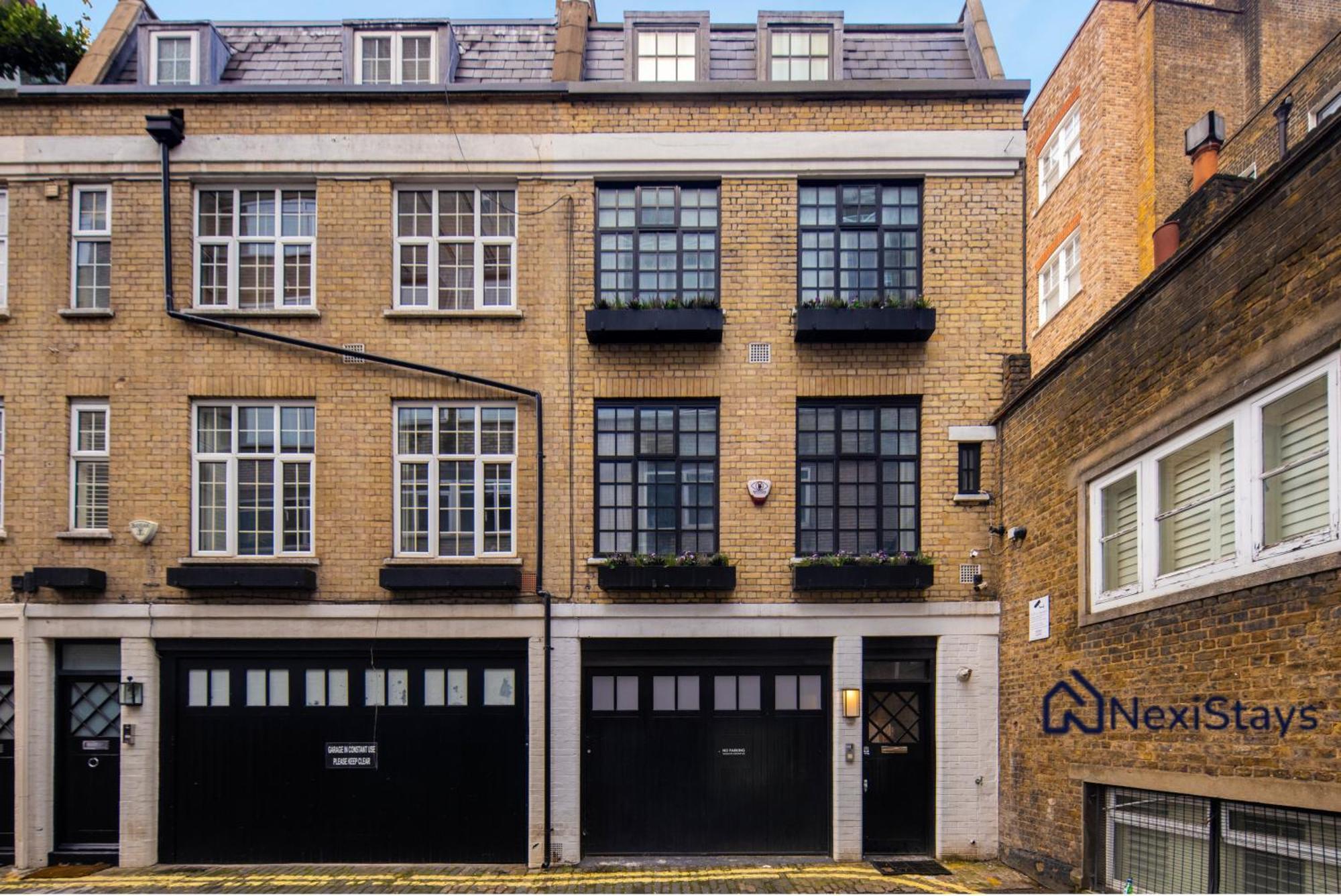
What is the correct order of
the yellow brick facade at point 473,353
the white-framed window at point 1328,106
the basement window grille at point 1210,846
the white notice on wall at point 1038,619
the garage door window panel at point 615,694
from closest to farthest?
the basement window grille at point 1210,846 < the white notice on wall at point 1038,619 < the garage door window panel at point 615,694 < the yellow brick facade at point 473,353 < the white-framed window at point 1328,106

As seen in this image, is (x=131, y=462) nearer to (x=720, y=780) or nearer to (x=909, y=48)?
(x=720, y=780)

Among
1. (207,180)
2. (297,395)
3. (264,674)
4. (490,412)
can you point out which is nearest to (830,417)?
(490,412)

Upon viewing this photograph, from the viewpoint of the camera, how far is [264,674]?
13.1m

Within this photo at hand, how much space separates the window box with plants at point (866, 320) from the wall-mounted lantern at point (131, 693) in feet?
32.6

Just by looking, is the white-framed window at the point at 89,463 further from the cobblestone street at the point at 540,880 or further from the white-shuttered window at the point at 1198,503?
the white-shuttered window at the point at 1198,503

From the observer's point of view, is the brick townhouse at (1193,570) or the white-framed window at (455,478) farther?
the white-framed window at (455,478)

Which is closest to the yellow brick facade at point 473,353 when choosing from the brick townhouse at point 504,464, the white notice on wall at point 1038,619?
the brick townhouse at point 504,464

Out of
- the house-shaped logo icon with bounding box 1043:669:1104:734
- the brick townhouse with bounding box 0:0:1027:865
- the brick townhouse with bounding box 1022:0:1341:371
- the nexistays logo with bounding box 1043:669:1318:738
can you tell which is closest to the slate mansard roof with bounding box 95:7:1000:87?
the brick townhouse with bounding box 0:0:1027:865

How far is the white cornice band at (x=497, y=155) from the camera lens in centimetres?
1344

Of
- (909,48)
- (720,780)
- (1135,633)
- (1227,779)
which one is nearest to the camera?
(1227,779)

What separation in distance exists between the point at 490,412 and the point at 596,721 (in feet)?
14.6

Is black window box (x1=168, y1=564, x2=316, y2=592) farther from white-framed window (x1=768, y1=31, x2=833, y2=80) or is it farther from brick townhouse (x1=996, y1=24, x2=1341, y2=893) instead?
white-framed window (x1=768, y1=31, x2=833, y2=80)

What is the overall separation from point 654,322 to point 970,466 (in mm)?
4744

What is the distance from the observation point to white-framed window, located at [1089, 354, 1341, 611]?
7.12 meters
